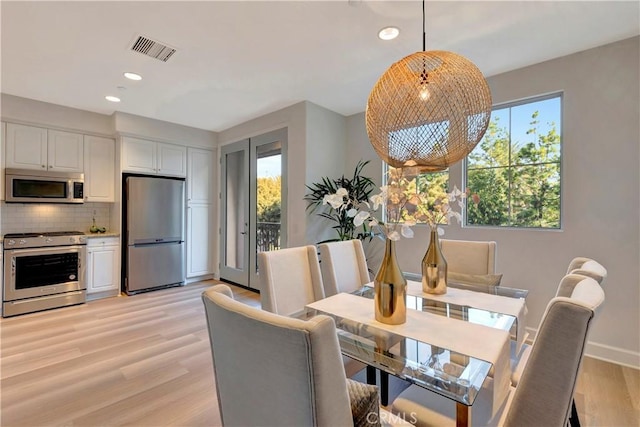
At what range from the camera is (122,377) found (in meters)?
A: 2.17

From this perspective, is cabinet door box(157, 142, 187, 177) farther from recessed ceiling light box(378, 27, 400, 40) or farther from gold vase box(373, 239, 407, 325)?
gold vase box(373, 239, 407, 325)

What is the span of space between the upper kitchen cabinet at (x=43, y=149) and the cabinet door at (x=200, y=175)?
1.41 m

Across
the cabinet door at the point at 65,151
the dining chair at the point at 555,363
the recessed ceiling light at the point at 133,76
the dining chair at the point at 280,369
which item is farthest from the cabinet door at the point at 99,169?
the dining chair at the point at 555,363

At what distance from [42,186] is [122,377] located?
3.00 meters

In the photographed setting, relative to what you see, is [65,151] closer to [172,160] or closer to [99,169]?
[99,169]

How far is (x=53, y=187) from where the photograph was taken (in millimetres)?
3775

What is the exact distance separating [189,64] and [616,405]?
4.19 m

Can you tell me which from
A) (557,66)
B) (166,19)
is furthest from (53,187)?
(557,66)

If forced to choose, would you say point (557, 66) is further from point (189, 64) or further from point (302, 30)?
point (189, 64)

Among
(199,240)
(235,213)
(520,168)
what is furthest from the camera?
(199,240)

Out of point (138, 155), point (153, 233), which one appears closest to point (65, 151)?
point (138, 155)

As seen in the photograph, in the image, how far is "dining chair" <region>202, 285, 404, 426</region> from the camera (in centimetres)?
66

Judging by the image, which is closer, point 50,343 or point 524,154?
point 50,343

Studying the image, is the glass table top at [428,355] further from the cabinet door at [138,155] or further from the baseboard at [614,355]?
the cabinet door at [138,155]
